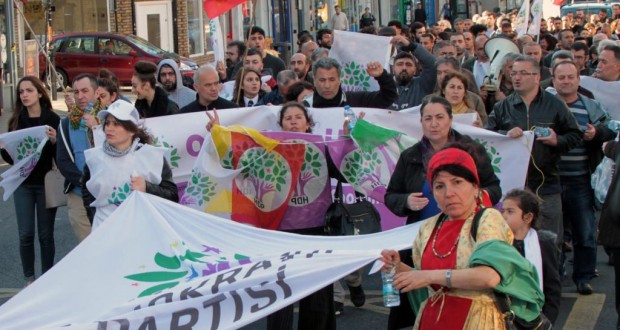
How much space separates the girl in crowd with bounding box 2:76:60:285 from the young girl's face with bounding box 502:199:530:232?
13.0 feet

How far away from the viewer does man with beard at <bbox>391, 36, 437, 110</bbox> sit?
9.95 m

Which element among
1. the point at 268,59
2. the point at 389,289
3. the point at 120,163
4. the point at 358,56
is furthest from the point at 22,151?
A: the point at 268,59

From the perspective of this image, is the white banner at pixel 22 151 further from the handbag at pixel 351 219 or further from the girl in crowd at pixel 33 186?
the handbag at pixel 351 219

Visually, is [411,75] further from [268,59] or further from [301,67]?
[268,59]

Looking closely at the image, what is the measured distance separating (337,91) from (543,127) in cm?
172

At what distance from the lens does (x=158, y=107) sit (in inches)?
384

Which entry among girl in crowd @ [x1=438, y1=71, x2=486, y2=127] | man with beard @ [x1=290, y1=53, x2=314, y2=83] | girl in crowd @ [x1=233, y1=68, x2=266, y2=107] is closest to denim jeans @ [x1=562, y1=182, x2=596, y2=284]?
girl in crowd @ [x1=438, y1=71, x2=486, y2=127]

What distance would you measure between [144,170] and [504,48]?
6.93 m

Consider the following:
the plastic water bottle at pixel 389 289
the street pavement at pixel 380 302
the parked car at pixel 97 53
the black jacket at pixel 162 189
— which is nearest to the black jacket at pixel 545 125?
the street pavement at pixel 380 302

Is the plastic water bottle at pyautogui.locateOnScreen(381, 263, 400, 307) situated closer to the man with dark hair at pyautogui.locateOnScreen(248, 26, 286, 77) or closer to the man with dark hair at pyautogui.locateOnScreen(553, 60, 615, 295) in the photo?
the man with dark hair at pyautogui.locateOnScreen(553, 60, 615, 295)

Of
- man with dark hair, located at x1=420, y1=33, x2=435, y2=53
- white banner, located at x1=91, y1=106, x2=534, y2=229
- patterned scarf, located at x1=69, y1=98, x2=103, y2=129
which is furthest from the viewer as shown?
man with dark hair, located at x1=420, y1=33, x2=435, y2=53

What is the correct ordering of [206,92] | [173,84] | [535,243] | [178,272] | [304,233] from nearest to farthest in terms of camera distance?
[178,272] < [535,243] < [304,233] < [206,92] < [173,84]

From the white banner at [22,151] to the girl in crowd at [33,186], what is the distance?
52 millimetres

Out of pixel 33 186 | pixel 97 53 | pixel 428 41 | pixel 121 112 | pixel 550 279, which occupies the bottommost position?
pixel 550 279
